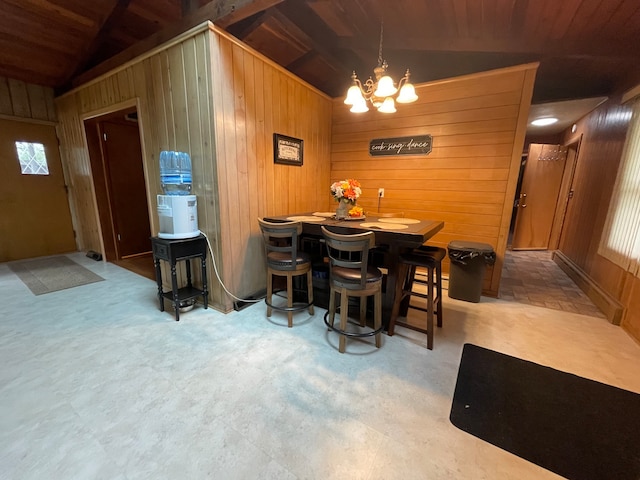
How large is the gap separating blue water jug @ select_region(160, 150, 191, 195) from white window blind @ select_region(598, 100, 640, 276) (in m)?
4.36

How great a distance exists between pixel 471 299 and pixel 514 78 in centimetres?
→ 248

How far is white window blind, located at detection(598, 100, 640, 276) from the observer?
98.6 inches

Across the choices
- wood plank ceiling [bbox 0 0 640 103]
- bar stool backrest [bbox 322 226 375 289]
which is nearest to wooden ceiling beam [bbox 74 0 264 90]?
wood plank ceiling [bbox 0 0 640 103]

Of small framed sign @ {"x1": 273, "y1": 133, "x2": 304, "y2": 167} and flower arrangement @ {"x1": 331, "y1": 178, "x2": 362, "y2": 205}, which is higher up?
small framed sign @ {"x1": 273, "y1": 133, "x2": 304, "y2": 167}

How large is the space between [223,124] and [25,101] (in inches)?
167

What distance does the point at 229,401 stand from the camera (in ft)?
5.08

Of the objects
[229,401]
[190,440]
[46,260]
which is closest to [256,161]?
[229,401]

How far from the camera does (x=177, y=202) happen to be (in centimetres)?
234

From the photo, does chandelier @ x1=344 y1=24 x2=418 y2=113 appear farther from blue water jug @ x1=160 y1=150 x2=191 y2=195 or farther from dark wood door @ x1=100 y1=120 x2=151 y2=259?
dark wood door @ x1=100 y1=120 x2=151 y2=259

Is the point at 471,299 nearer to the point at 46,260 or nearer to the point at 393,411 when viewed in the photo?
the point at 393,411

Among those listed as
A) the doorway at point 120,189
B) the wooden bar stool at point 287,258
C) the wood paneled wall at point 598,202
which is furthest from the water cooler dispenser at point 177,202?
the wood paneled wall at point 598,202

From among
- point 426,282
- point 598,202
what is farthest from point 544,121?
point 426,282

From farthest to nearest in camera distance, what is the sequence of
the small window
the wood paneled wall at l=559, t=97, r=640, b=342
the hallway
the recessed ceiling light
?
1. the recessed ceiling light
2. the small window
3. the hallway
4. the wood paneled wall at l=559, t=97, r=640, b=342

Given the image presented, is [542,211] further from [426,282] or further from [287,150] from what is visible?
[287,150]
